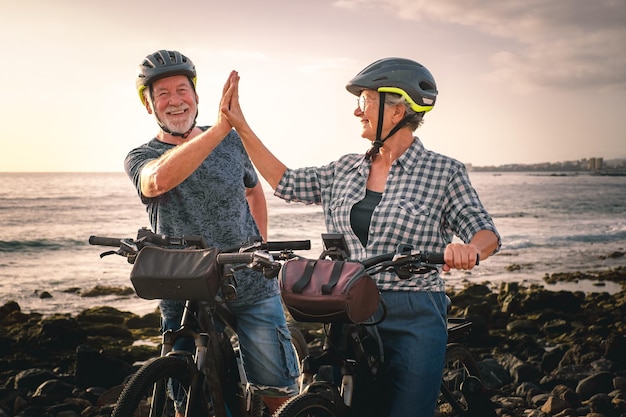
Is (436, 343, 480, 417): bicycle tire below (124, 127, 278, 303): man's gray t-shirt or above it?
below

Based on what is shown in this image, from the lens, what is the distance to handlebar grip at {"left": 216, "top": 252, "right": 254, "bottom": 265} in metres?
3.74

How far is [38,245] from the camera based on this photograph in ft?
122

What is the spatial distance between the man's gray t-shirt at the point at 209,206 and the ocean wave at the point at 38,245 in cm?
3377

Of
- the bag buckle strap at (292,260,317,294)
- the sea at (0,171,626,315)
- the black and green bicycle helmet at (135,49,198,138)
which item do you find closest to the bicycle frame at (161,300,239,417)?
the bag buckle strap at (292,260,317,294)

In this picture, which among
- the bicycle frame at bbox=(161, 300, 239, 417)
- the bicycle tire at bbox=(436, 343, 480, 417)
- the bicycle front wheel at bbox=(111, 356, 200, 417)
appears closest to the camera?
the bicycle front wheel at bbox=(111, 356, 200, 417)

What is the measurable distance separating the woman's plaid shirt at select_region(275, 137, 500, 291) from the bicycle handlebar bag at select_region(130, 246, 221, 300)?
782mm

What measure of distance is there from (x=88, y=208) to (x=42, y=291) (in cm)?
2964

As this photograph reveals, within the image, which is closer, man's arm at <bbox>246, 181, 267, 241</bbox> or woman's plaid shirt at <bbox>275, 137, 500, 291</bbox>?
woman's plaid shirt at <bbox>275, 137, 500, 291</bbox>

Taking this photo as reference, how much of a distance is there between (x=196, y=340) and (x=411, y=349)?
1.28 metres

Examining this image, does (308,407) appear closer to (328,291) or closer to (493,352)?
(328,291)

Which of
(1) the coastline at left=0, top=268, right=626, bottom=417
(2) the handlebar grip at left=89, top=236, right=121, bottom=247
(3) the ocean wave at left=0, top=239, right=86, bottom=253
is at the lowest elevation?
(3) the ocean wave at left=0, top=239, right=86, bottom=253

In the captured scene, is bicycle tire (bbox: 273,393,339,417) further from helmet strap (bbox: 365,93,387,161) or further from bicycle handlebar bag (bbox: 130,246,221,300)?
helmet strap (bbox: 365,93,387,161)

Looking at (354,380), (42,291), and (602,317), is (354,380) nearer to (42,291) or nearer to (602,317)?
(602,317)

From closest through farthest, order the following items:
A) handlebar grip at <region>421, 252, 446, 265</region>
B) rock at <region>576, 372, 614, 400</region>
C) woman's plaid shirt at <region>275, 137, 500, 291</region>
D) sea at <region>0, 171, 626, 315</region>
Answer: handlebar grip at <region>421, 252, 446, 265</region> → woman's plaid shirt at <region>275, 137, 500, 291</region> → rock at <region>576, 372, 614, 400</region> → sea at <region>0, 171, 626, 315</region>
